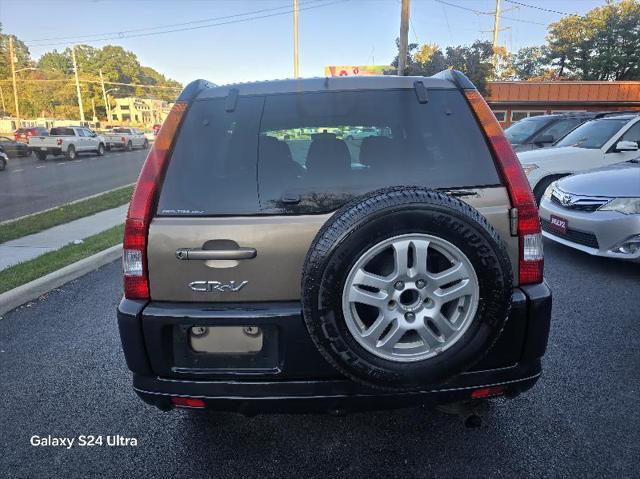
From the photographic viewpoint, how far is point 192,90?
7.77 feet

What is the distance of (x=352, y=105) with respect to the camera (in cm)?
227

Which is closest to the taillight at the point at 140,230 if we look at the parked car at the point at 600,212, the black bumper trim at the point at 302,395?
the black bumper trim at the point at 302,395

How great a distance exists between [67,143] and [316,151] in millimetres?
28125

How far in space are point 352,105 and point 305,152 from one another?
1.09ft

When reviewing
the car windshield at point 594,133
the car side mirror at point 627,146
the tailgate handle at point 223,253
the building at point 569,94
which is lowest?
the tailgate handle at point 223,253

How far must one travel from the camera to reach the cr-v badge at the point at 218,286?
1.96 m

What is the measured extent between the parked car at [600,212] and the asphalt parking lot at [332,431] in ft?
5.44

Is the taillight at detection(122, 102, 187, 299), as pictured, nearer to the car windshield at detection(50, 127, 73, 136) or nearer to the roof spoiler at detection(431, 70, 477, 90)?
the roof spoiler at detection(431, 70, 477, 90)

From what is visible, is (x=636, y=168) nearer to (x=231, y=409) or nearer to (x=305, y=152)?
(x=305, y=152)

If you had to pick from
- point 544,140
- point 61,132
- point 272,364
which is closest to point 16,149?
point 61,132

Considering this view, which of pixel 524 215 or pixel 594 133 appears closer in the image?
pixel 524 215

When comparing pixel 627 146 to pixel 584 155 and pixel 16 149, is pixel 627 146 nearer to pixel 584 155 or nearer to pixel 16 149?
pixel 584 155

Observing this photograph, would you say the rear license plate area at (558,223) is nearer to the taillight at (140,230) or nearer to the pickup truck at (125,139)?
the taillight at (140,230)

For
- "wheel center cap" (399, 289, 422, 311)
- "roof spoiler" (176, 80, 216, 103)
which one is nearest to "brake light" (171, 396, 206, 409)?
"wheel center cap" (399, 289, 422, 311)
